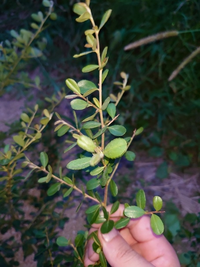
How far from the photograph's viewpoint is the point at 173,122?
1.40m

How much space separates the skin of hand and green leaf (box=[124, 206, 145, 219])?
0.13 m

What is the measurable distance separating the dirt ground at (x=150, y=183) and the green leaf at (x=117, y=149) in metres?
0.73

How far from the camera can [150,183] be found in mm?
1273

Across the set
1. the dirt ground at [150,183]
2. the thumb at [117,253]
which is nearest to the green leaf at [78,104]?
the thumb at [117,253]

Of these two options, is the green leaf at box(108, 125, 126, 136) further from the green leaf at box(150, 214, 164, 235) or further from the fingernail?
the fingernail

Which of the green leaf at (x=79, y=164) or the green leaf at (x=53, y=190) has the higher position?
the green leaf at (x=79, y=164)

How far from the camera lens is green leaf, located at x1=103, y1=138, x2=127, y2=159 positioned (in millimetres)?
373

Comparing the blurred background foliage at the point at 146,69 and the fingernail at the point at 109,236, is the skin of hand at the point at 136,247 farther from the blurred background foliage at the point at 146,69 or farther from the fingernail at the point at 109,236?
the blurred background foliage at the point at 146,69

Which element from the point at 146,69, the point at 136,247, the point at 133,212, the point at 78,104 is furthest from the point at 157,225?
the point at 146,69

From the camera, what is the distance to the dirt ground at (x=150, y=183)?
1092 mm

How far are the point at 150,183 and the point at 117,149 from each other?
95 centimetres

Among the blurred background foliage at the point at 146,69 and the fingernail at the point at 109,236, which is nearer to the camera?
the fingernail at the point at 109,236

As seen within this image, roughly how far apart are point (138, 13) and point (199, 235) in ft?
3.52

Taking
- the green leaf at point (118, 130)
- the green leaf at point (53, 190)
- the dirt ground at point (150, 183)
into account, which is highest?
the green leaf at point (118, 130)
